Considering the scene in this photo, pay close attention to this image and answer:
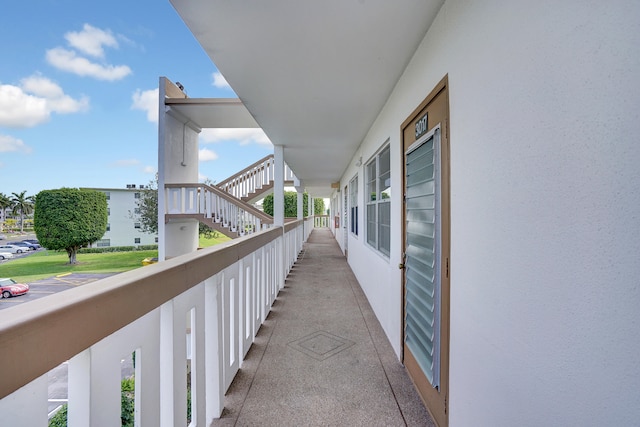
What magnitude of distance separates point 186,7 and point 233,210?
683 centimetres

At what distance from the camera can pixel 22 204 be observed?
260cm

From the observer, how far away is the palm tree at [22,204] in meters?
2.50

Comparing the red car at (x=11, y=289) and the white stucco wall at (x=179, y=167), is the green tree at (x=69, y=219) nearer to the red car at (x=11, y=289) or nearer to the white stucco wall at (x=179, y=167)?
the red car at (x=11, y=289)

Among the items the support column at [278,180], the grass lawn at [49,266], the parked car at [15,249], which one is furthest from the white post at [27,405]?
the support column at [278,180]

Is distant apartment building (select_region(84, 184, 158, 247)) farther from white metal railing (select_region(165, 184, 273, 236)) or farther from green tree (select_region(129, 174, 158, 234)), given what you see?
green tree (select_region(129, 174, 158, 234))

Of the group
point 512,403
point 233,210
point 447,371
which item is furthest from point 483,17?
point 233,210

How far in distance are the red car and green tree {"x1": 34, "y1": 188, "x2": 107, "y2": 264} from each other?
1.45 m

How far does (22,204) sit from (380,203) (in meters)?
3.75

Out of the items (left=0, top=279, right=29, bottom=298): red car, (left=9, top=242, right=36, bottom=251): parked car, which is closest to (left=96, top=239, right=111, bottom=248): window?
(left=9, top=242, right=36, bottom=251): parked car

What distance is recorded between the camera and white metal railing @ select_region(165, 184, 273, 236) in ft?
26.7

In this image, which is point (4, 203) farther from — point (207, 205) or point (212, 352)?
point (207, 205)

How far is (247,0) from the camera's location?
160 cm

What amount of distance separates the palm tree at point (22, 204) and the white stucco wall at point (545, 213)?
340 cm

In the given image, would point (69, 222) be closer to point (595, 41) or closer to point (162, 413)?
point (162, 413)
